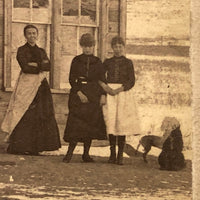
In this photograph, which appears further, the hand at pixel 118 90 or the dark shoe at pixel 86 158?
the hand at pixel 118 90

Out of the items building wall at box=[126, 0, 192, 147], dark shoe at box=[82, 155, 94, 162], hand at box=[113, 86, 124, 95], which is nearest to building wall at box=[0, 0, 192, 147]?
building wall at box=[126, 0, 192, 147]

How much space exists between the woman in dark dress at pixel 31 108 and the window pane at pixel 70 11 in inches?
10.7

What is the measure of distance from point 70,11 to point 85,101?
72cm

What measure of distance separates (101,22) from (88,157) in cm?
107

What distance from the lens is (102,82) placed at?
417cm

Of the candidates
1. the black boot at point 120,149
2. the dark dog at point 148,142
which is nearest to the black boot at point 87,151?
the black boot at point 120,149

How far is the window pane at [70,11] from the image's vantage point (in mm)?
4156

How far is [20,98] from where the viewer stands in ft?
13.2

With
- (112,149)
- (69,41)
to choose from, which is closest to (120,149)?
(112,149)

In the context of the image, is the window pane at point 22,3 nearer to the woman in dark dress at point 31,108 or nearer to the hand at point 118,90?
the woman in dark dress at point 31,108

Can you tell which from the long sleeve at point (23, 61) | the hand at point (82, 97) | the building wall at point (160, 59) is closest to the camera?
the long sleeve at point (23, 61)

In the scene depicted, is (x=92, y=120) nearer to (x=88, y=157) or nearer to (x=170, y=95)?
(x=88, y=157)

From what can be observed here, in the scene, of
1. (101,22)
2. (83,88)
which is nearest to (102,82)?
(83,88)

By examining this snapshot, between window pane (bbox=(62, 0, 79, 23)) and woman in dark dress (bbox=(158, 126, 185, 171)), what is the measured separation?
47.3 inches
